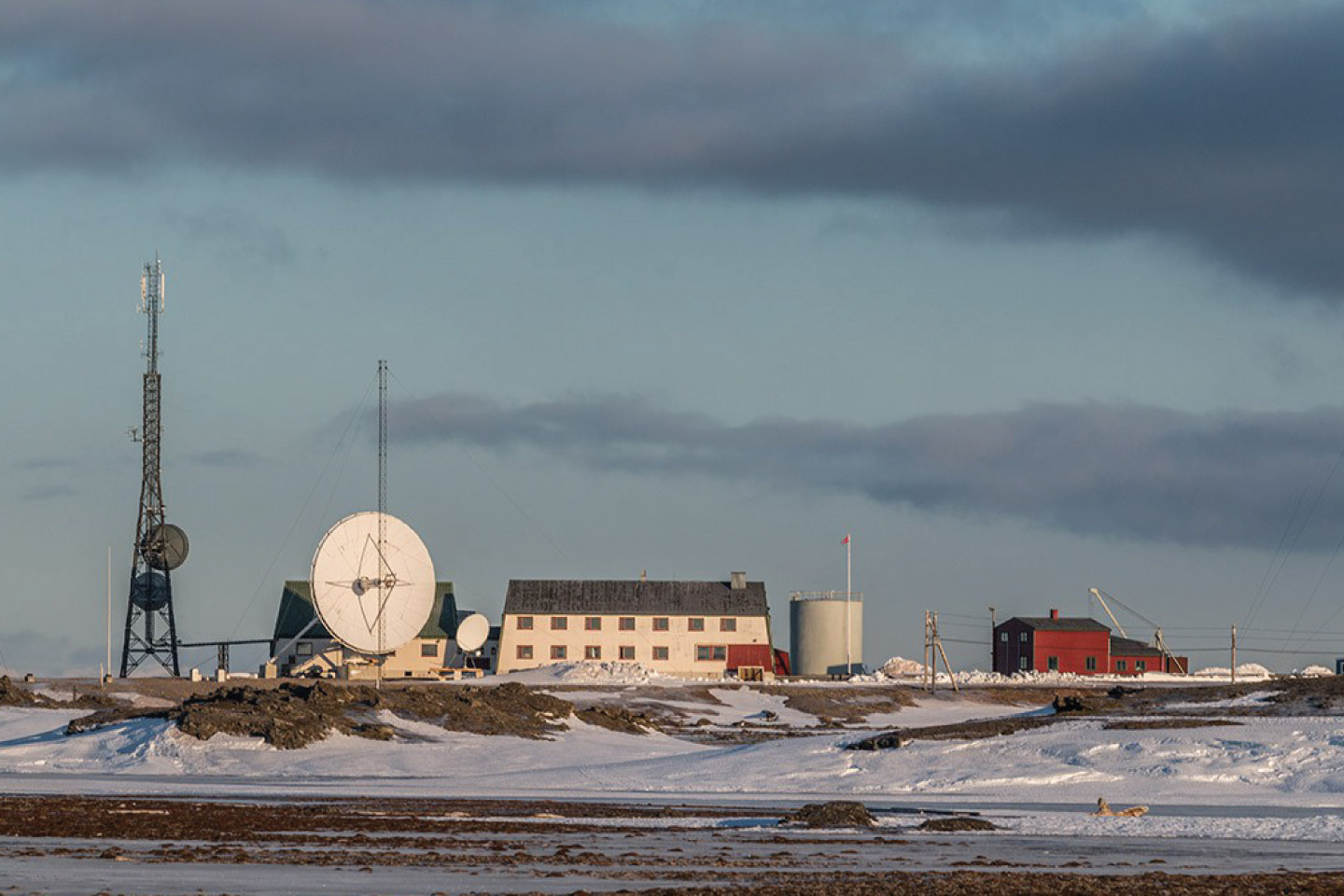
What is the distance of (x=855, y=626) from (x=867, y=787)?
94616 millimetres

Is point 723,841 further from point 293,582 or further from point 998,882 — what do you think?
point 293,582

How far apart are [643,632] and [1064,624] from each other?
35194mm

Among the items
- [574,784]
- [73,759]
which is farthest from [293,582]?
[574,784]

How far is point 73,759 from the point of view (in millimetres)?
77812

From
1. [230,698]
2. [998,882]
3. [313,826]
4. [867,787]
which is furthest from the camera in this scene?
[230,698]

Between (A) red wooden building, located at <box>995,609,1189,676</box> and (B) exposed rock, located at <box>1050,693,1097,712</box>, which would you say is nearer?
(B) exposed rock, located at <box>1050,693,1097,712</box>

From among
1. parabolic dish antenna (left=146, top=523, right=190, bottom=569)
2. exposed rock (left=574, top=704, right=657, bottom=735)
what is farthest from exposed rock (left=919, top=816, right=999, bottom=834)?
parabolic dish antenna (left=146, top=523, right=190, bottom=569)

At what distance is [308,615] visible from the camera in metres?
153

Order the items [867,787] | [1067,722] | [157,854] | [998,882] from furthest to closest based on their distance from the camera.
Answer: [1067,722] < [867,787] < [157,854] < [998,882]

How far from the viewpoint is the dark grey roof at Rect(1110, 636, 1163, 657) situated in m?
163

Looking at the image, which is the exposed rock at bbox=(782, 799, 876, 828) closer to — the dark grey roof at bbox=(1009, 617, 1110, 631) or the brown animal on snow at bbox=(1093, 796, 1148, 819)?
the brown animal on snow at bbox=(1093, 796, 1148, 819)

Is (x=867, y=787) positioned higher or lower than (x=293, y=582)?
lower

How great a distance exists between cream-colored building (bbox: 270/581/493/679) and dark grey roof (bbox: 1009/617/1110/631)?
145 ft

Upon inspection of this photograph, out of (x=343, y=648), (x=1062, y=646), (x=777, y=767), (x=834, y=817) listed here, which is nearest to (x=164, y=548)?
(x=343, y=648)
